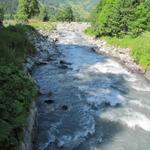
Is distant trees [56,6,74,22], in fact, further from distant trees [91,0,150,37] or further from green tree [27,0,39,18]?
distant trees [91,0,150,37]

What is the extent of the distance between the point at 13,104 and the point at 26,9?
281 feet

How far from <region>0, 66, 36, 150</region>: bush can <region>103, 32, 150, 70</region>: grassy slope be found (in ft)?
69.9

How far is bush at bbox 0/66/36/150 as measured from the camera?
47.5 ft

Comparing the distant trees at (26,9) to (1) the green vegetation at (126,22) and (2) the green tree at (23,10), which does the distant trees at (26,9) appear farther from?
(1) the green vegetation at (126,22)

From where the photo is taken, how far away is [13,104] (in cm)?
1620

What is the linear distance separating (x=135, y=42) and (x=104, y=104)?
24.0 meters

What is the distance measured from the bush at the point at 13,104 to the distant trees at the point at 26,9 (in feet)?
262

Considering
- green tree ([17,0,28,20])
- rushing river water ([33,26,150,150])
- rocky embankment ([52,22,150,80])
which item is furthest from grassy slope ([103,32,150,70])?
green tree ([17,0,28,20])

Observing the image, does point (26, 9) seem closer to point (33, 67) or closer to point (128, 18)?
point (128, 18)

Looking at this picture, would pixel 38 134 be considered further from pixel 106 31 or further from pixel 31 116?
pixel 106 31

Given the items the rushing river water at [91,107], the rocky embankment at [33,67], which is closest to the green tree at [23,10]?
the rocky embankment at [33,67]

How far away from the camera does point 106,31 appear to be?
59938mm

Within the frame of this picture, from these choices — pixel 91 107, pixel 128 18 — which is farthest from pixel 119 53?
pixel 91 107

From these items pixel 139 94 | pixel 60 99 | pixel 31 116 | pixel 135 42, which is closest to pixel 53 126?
Answer: pixel 31 116
